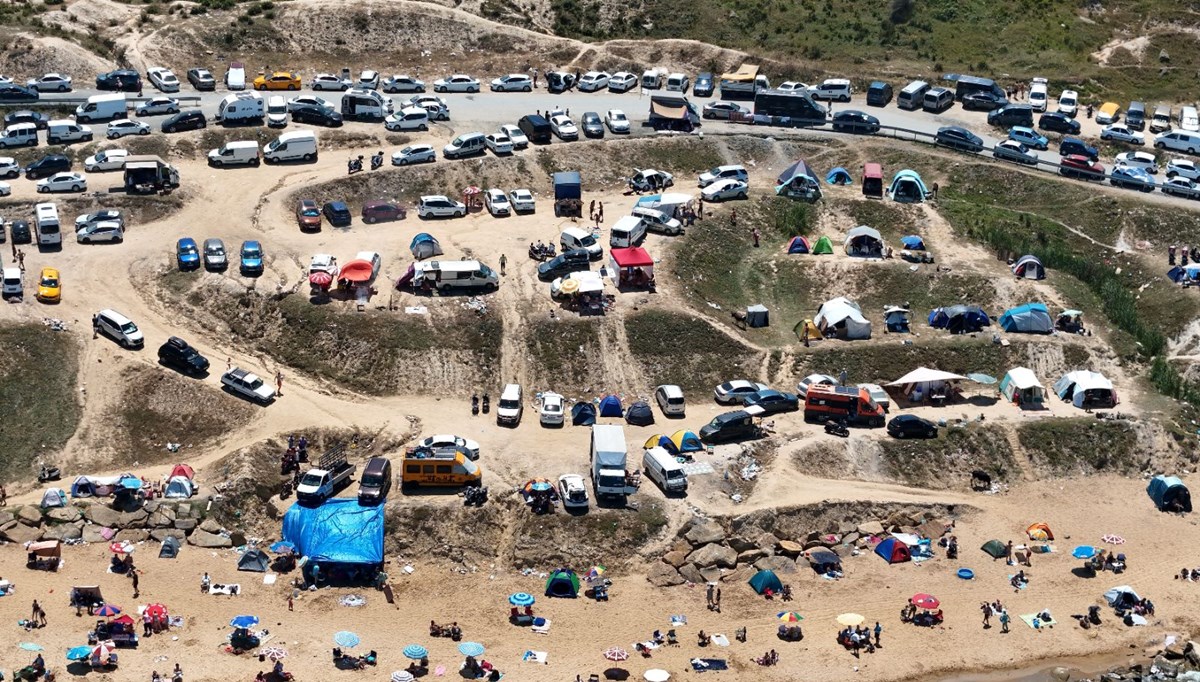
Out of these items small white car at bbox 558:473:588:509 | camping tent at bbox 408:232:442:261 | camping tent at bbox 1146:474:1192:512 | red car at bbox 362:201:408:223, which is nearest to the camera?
small white car at bbox 558:473:588:509

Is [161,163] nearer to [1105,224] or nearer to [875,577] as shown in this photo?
[875,577]

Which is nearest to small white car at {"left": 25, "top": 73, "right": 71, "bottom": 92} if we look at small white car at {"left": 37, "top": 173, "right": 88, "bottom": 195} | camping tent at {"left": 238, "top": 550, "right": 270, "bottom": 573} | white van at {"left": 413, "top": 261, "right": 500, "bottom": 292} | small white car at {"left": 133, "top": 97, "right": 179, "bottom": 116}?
small white car at {"left": 133, "top": 97, "right": 179, "bottom": 116}

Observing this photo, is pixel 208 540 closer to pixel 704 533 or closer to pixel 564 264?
pixel 704 533

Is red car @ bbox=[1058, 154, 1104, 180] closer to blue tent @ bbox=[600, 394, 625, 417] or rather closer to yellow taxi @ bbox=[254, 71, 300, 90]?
blue tent @ bbox=[600, 394, 625, 417]

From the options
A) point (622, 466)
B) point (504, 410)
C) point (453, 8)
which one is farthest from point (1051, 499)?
point (453, 8)

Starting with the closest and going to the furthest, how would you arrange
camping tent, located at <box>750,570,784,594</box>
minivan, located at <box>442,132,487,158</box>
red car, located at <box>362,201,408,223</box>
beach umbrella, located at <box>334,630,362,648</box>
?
beach umbrella, located at <box>334,630,362,648</box> < camping tent, located at <box>750,570,784,594</box> < red car, located at <box>362,201,408,223</box> < minivan, located at <box>442,132,487,158</box>

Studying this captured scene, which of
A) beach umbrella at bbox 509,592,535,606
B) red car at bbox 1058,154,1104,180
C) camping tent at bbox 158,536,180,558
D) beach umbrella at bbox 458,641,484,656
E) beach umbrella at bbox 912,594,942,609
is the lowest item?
camping tent at bbox 158,536,180,558

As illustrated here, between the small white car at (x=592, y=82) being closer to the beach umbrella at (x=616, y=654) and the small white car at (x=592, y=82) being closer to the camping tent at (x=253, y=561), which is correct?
the camping tent at (x=253, y=561)
